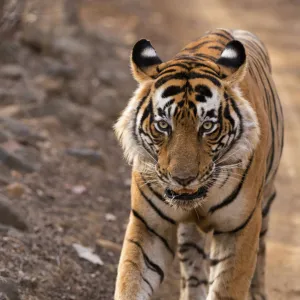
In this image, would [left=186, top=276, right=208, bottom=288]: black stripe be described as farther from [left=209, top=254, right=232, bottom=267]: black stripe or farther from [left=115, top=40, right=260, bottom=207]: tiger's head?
[left=115, top=40, right=260, bottom=207]: tiger's head

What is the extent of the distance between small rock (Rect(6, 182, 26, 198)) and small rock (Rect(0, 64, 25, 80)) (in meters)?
3.46

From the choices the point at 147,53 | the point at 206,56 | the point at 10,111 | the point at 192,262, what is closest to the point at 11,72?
the point at 10,111

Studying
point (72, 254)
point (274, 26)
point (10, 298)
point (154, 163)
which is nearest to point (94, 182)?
point (72, 254)

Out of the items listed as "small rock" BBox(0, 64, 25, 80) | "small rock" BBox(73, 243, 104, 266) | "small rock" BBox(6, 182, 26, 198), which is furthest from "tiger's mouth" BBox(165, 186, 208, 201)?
"small rock" BBox(0, 64, 25, 80)

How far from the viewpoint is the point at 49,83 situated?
9.61m

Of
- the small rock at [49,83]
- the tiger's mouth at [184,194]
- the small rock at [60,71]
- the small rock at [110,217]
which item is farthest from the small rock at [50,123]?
the tiger's mouth at [184,194]

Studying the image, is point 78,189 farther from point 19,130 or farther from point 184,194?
point 184,194

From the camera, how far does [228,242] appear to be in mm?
4250

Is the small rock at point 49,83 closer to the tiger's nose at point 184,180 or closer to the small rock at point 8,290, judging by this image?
the small rock at point 8,290

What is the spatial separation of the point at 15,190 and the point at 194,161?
2.82 meters

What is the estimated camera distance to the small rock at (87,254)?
571cm

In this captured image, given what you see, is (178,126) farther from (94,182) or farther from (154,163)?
(94,182)

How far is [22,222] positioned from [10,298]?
117 centimetres

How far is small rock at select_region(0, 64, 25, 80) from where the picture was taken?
9.67 m
